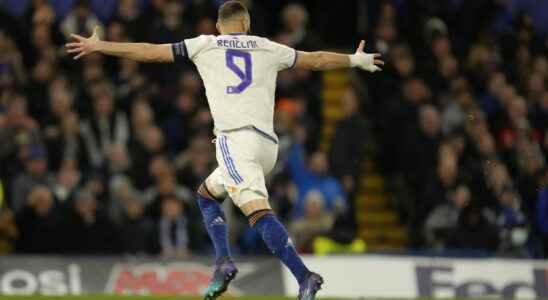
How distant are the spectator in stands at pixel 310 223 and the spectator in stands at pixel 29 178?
3.29 metres

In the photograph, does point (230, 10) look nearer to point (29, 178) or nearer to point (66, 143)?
point (29, 178)

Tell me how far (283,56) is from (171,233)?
694cm

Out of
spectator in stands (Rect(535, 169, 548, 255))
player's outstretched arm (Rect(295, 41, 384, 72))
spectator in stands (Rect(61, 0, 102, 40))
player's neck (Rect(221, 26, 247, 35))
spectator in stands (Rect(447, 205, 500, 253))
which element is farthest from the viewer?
spectator in stands (Rect(61, 0, 102, 40))

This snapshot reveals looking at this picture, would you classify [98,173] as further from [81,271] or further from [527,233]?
[527,233]

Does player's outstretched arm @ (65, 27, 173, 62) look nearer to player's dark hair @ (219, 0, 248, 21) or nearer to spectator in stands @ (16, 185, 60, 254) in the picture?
player's dark hair @ (219, 0, 248, 21)

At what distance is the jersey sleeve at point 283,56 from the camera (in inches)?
476

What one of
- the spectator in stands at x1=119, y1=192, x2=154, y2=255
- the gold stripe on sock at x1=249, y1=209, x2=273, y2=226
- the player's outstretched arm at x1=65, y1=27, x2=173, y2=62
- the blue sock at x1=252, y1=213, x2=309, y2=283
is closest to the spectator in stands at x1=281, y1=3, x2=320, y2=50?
the spectator in stands at x1=119, y1=192, x2=154, y2=255

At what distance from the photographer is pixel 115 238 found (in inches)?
725

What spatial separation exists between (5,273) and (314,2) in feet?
31.9

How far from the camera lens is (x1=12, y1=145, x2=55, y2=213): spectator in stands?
18359mm

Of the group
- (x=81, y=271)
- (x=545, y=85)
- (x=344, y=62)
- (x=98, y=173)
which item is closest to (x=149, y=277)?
(x=81, y=271)

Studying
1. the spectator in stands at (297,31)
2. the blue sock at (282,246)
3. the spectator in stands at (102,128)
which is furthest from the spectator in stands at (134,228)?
the blue sock at (282,246)

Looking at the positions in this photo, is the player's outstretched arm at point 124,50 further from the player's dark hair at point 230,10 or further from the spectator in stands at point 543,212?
the spectator in stands at point 543,212

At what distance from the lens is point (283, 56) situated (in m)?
12.1
